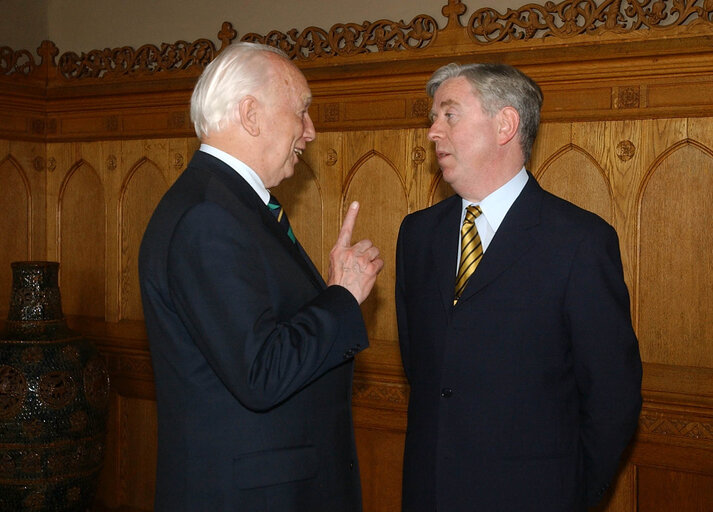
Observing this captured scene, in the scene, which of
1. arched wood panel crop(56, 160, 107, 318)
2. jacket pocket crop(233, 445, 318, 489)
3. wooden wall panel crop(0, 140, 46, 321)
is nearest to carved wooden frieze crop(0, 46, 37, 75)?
wooden wall panel crop(0, 140, 46, 321)

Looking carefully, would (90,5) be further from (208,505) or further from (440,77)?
(208,505)

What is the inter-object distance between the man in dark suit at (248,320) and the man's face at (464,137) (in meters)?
0.46

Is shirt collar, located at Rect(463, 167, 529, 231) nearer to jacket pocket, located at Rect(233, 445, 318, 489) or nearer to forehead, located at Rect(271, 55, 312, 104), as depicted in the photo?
forehead, located at Rect(271, 55, 312, 104)

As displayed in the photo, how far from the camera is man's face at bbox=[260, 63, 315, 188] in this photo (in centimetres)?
184

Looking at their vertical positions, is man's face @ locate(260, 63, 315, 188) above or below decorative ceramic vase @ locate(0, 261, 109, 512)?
above

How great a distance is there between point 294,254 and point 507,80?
0.82 m

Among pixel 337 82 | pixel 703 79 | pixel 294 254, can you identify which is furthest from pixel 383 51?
pixel 294 254

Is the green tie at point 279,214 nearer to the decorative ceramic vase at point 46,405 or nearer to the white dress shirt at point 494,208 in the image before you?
the white dress shirt at point 494,208

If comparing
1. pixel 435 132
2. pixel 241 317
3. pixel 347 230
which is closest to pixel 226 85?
pixel 347 230

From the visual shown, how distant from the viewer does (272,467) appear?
5.65 feet

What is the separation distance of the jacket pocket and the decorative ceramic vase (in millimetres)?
2044

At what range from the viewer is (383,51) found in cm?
342

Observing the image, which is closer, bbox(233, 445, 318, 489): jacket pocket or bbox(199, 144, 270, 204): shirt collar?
bbox(233, 445, 318, 489): jacket pocket

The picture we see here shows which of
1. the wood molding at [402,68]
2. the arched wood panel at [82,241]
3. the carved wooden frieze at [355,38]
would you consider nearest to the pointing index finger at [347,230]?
the wood molding at [402,68]
